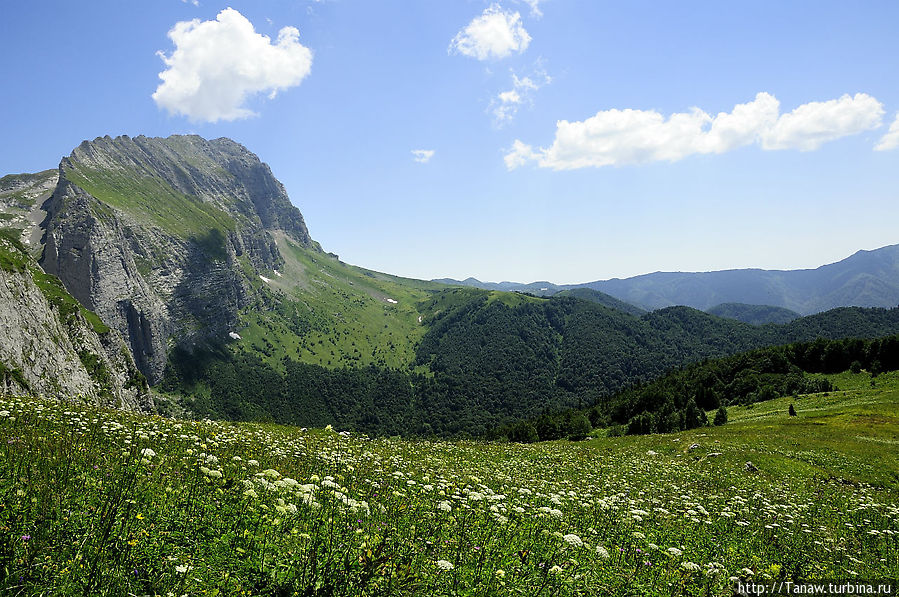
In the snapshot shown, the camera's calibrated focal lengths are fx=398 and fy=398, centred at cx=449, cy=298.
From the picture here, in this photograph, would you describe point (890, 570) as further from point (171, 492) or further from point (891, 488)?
point (891, 488)

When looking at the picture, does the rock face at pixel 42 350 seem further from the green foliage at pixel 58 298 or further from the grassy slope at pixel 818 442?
the grassy slope at pixel 818 442

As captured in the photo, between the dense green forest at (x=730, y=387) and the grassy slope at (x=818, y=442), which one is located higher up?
the grassy slope at (x=818, y=442)

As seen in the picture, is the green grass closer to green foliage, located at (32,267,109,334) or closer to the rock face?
the rock face

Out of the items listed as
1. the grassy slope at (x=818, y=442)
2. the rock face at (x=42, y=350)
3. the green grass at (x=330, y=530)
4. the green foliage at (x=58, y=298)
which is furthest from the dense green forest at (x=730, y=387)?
the green foliage at (x=58, y=298)

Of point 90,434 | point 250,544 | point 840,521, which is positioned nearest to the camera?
point 250,544

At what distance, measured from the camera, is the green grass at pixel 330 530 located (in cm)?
509

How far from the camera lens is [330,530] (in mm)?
5605

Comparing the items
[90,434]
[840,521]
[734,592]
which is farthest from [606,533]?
[90,434]

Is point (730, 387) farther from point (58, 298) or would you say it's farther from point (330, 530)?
point (58, 298)

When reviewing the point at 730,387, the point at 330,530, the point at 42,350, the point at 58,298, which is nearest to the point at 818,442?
the point at 330,530

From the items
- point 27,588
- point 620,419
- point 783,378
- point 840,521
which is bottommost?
point 620,419

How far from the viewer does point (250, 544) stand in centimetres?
562

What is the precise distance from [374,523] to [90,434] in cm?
968

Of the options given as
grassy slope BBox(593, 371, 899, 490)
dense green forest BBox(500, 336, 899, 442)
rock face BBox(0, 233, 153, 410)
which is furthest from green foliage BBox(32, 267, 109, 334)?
grassy slope BBox(593, 371, 899, 490)
